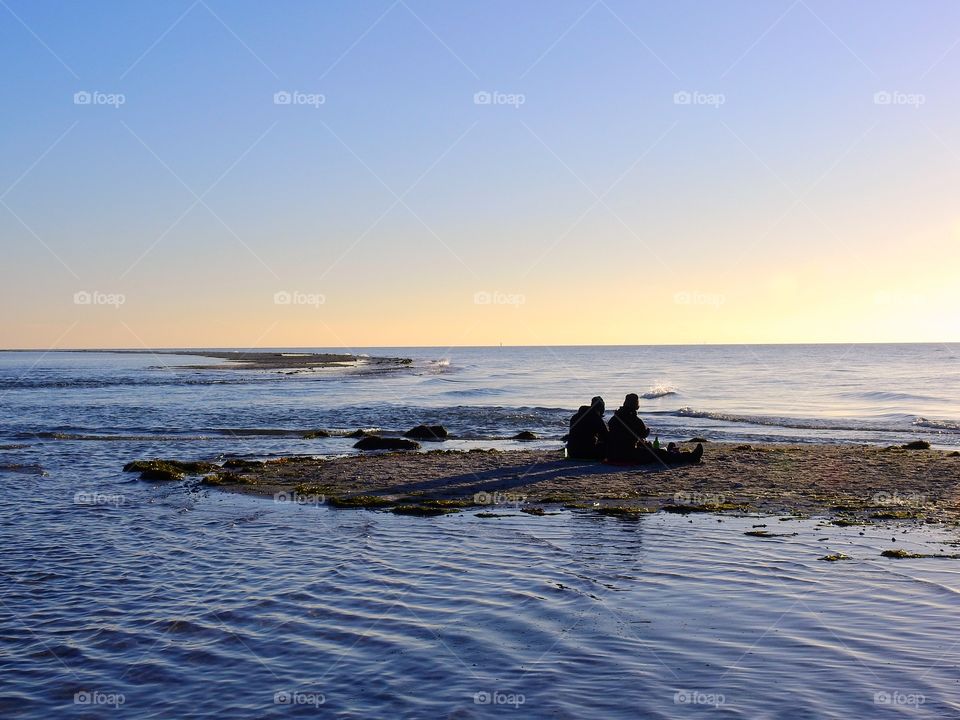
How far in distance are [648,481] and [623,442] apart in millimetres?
2562

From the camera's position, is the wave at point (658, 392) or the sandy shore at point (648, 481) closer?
the sandy shore at point (648, 481)

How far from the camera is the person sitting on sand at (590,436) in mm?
22703

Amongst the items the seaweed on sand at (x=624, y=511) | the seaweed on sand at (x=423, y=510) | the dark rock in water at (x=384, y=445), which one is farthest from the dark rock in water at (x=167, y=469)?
the seaweed on sand at (x=624, y=511)

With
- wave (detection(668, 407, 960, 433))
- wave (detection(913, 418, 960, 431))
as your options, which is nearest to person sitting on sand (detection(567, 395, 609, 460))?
wave (detection(668, 407, 960, 433))

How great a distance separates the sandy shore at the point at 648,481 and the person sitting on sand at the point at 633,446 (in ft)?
1.69

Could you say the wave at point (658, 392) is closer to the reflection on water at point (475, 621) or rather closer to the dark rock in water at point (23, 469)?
the dark rock in water at point (23, 469)

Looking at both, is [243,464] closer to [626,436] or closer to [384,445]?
[384,445]

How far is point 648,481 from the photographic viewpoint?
19.4m

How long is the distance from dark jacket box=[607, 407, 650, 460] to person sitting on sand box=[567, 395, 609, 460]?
62cm

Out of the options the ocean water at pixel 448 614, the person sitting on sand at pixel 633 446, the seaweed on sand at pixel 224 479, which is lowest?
the ocean water at pixel 448 614

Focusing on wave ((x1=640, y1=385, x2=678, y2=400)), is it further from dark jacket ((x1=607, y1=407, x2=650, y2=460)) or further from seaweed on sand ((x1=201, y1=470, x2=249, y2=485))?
seaweed on sand ((x1=201, y1=470, x2=249, y2=485))

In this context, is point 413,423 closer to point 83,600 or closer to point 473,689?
point 83,600

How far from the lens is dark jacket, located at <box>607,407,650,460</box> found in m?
21.8

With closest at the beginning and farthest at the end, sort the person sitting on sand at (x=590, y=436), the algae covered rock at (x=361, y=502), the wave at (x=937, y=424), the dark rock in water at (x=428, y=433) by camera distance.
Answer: the algae covered rock at (x=361, y=502)
the person sitting on sand at (x=590, y=436)
the dark rock in water at (x=428, y=433)
the wave at (x=937, y=424)
